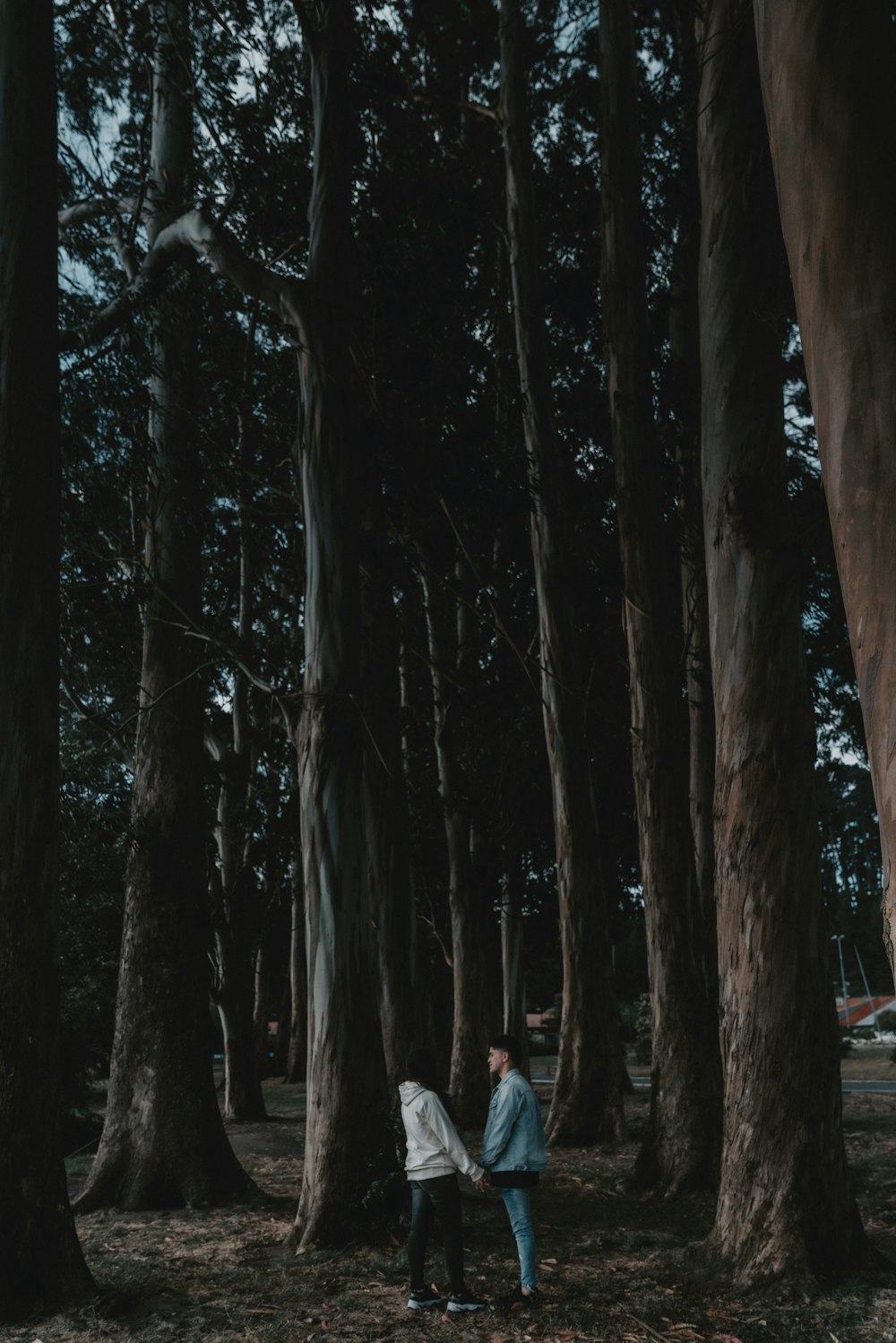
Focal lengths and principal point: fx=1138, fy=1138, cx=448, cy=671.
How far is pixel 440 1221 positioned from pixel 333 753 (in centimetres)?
361

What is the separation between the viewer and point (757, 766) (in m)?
7.33

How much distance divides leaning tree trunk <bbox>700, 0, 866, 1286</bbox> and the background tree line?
0.03 meters

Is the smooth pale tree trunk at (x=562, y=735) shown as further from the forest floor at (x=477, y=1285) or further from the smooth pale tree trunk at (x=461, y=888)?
the smooth pale tree trunk at (x=461, y=888)

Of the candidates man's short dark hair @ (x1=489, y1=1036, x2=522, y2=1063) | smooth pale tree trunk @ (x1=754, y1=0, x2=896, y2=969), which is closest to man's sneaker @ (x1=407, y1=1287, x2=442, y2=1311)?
man's short dark hair @ (x1=489, y1=1036, x2=522, y2=1063)

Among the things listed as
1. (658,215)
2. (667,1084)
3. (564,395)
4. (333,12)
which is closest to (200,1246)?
(667,1084)

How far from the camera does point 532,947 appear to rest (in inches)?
1329

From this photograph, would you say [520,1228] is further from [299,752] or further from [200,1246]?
[299,752]

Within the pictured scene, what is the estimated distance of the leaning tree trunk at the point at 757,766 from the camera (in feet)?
22.9

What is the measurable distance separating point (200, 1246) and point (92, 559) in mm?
10103

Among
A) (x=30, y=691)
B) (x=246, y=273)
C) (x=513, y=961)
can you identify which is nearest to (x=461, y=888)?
(x=513, y=961)

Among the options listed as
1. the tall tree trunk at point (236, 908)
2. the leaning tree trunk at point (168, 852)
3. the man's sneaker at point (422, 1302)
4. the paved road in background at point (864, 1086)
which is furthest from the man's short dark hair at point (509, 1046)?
the paved road in background at point (864, 1086)

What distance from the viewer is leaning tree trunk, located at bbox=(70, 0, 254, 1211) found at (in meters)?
11.2

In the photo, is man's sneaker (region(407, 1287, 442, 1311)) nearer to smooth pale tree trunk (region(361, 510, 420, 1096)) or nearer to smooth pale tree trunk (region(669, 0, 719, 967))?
smooth pale tree trunk (region(361, 510, 420, 1096))

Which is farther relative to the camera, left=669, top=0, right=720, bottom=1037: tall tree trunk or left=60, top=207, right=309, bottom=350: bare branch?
left=669, top=0, right=720, bottom=1037: tall tree trunk
